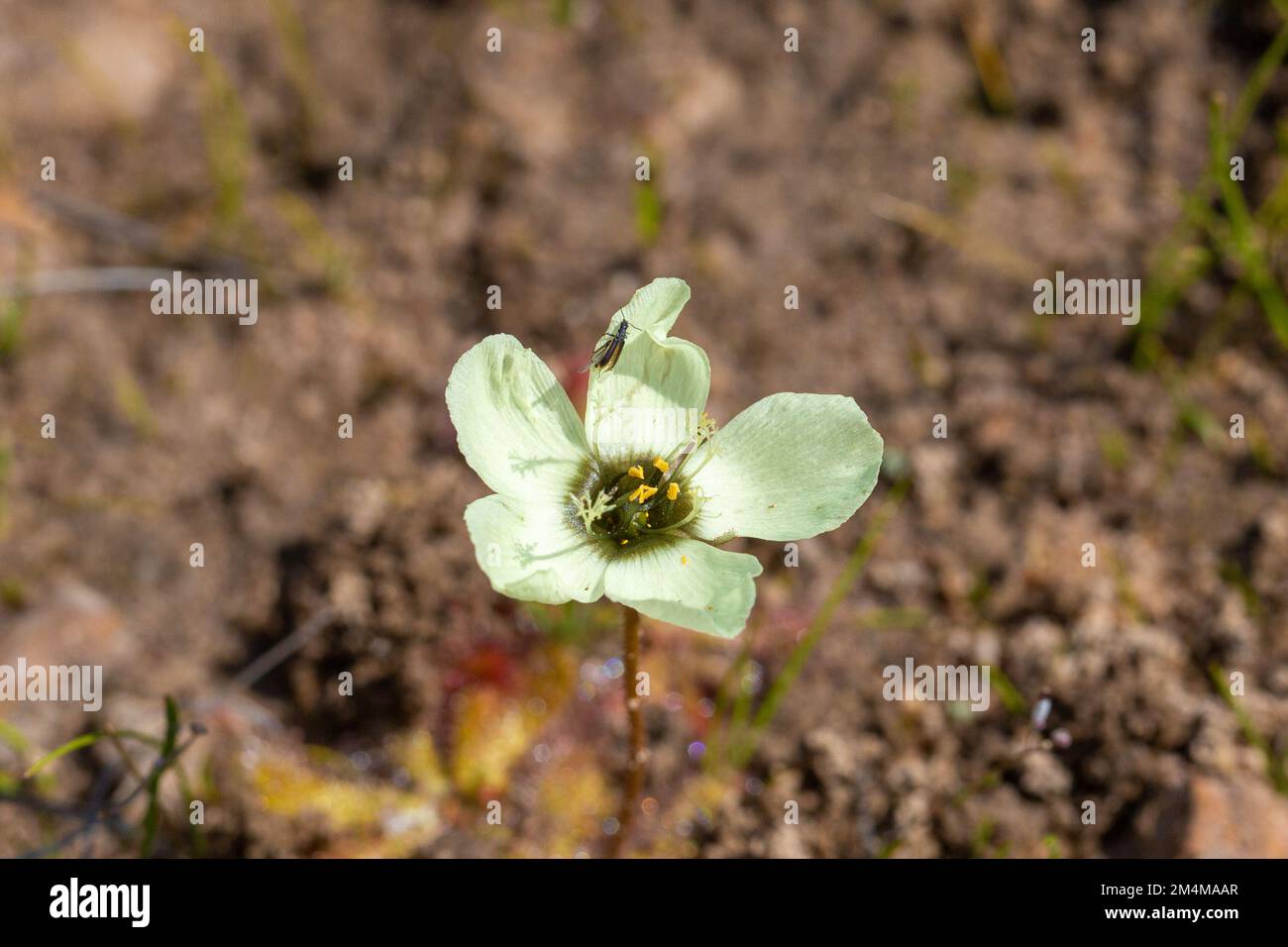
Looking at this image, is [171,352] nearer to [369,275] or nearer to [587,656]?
[369,275]

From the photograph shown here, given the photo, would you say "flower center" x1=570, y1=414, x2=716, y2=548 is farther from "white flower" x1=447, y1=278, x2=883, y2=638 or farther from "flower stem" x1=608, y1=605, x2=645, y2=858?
"flower stem" x1=608, y1=605, x2=645, y2=858

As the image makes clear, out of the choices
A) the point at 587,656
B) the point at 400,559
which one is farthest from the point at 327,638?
the point at 587,656

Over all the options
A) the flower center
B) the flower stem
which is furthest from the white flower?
the flower stem

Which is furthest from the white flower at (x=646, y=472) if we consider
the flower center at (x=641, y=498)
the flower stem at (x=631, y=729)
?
the flower stem at (x=631, y=729)

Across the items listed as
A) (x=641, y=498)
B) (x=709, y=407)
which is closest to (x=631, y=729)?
(x=641, y=498)

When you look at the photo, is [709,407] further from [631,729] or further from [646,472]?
[631,729]

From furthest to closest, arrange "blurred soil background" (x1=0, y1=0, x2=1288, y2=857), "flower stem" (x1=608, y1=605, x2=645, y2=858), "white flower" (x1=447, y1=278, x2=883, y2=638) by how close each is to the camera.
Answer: "blurred soil background" (x1=0, y1=0, x2=1288, y2=857) → "flower stem" (x1=608, y1=605, x2=645, y2=858) → "white flower" (x1=447, y1=278, x2=883, y2=638)
